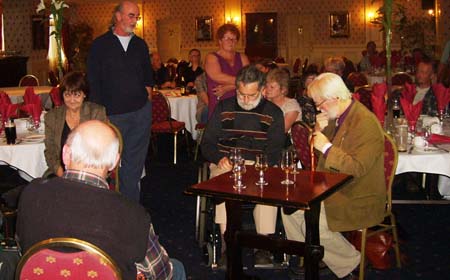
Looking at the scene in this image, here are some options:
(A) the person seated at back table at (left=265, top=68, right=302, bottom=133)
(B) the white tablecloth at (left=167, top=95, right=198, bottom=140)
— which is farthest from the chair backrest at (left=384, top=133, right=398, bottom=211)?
(B) the white tablecloth at (left=167, top=95, right=198, bottom=140)

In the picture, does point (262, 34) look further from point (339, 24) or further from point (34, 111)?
point (34, 111)

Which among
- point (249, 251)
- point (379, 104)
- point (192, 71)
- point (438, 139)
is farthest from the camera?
point (192, 71)

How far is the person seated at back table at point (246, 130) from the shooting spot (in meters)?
4.20

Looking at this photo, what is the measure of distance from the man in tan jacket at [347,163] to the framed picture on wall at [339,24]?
15.4m

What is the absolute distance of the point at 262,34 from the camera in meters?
19.3

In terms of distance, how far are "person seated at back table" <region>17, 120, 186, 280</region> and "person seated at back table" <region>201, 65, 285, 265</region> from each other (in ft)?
6.13

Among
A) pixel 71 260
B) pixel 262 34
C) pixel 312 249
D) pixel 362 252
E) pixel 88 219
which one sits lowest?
pixel 362 252

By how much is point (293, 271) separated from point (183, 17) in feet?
54.2

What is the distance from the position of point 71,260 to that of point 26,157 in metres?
3.07

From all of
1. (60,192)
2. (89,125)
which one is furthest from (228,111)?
(60,192)

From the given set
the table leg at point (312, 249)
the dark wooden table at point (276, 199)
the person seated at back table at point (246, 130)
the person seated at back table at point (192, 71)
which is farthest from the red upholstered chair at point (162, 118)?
the table leg at point (312, 249)

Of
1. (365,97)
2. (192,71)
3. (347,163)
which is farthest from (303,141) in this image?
(192,71)

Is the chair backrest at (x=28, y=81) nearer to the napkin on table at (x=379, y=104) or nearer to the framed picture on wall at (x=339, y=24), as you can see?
the napkin on table at (x=379, y=104)

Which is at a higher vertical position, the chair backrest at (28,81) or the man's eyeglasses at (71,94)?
the chair backrest at (28,81)
